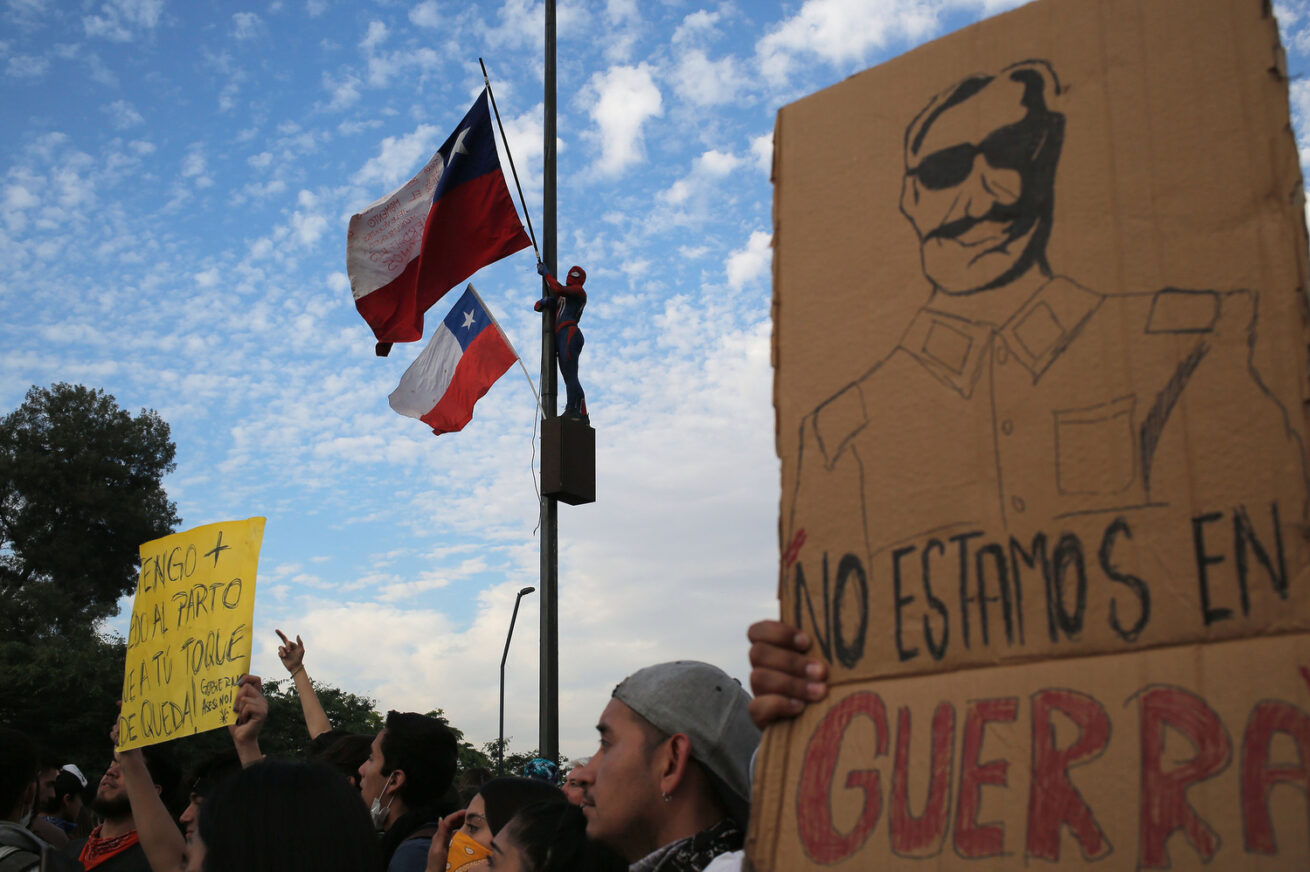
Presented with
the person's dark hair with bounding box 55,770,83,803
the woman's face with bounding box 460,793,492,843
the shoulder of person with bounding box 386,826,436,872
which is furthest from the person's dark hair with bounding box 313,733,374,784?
the person's dark hair with bounding box 55,770,83,803

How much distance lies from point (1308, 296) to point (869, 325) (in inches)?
22.6

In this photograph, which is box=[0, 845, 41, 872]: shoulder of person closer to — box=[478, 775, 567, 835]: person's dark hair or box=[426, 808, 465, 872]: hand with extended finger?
box=[426, 808, 465, 872]: hand with extended finger

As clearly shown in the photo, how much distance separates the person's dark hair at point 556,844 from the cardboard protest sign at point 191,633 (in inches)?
56.5

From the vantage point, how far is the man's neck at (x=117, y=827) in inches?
164

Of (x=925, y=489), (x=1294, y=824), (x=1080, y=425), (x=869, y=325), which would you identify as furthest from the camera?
(x=869, y=325)

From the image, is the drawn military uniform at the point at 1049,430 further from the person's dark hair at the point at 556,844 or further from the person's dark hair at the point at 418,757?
the person's dark hair at the point at 418,757

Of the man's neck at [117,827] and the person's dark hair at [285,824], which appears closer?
the person's dark hair at [285,824]

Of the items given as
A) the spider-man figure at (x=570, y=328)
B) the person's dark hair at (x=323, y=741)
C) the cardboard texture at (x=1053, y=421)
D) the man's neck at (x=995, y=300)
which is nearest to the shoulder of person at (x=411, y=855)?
the person's dark hair at (x=323, y=741)

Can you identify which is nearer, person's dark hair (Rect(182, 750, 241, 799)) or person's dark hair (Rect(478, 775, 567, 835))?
person's dark hair (Rect(478, 775, 567, 835))

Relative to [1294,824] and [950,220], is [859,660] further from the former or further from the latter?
[950,220]

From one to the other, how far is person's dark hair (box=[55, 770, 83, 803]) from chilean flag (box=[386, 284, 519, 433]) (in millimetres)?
3510

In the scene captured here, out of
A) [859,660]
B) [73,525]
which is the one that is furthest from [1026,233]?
[73,525]

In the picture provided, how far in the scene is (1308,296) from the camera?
1303 millimetres

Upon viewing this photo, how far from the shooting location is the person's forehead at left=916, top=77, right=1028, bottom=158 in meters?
1.61
